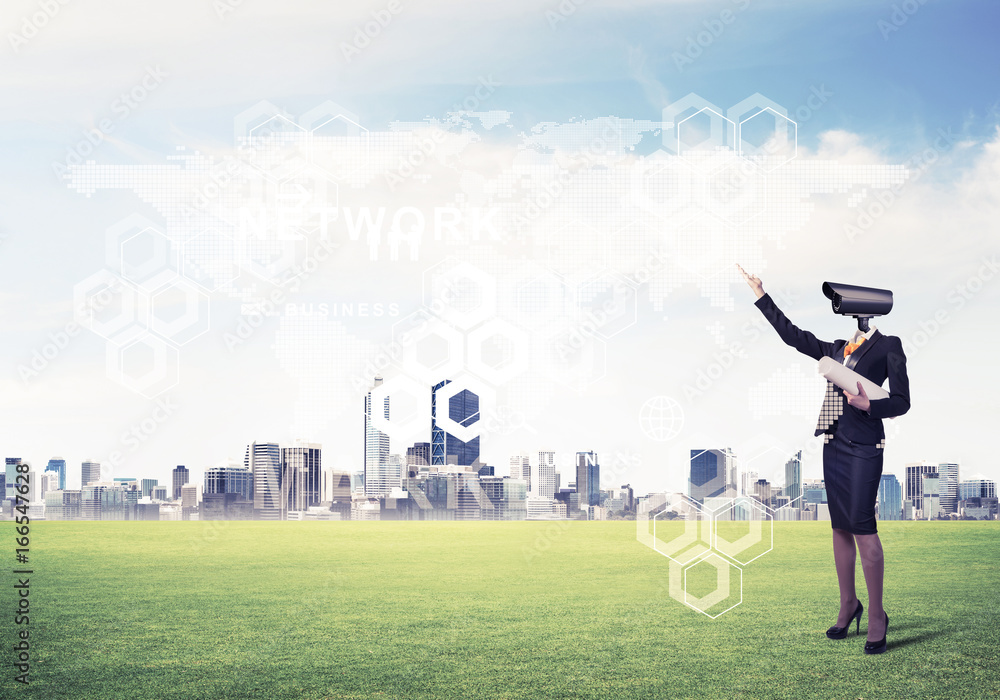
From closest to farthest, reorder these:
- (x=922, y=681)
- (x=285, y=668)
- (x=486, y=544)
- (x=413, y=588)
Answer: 1. (x=922, y=681)
2. (x=285, y=668)
3. (x=413, y=588)
4. (x=486, y=544)

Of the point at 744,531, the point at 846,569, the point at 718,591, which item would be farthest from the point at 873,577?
the point at 744,531

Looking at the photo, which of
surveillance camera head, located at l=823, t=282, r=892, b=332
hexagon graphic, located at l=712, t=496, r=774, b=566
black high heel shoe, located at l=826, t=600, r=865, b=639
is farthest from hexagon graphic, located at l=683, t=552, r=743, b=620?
surveillance camera head, located at l=823, t=282, r=892, b=332

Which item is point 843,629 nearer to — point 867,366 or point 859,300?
point 867,366

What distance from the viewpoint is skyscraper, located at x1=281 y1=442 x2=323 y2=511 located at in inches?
603

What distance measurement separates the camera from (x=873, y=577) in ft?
18.8

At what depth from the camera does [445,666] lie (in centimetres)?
534

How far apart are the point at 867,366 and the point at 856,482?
853 millimetres

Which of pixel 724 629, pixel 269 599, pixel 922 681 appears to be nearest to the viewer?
pixel 922 681

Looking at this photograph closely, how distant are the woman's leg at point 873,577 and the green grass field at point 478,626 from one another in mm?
226

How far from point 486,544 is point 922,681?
778cm

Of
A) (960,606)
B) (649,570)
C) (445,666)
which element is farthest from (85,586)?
(960,606)

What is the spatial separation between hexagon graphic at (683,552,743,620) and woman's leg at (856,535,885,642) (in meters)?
1.45

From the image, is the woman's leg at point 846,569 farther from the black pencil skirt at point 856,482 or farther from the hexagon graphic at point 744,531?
the hexagon graphic at point 744,531

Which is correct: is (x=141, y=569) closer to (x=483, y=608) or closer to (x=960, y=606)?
(x=483, y=608)
